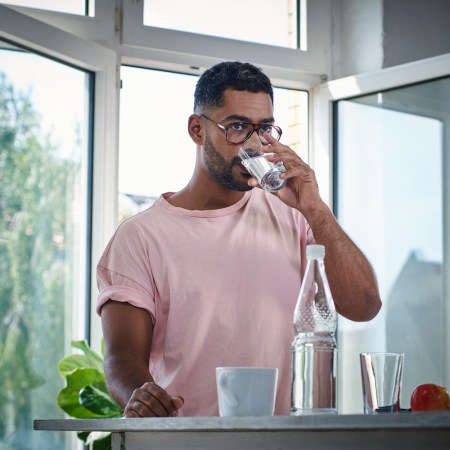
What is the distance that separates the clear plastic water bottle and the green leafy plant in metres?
1.81

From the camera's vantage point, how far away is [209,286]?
2.02 meters

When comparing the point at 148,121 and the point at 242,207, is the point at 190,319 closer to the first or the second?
the point at 242,207

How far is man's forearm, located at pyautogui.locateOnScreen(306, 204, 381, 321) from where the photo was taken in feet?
6.33

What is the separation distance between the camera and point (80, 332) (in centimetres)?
346

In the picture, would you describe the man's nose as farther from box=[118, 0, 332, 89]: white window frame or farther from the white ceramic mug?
box=[118, 0, 332, 89]: white window frame

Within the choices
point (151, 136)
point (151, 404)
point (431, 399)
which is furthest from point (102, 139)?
point (431, 399)

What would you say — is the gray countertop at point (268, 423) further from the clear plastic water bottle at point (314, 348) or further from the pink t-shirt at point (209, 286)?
the pink t-shirt at point (209, 286)

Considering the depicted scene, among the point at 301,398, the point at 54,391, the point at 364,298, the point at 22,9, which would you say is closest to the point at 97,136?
the point at 22,9

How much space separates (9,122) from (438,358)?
68.7 inches

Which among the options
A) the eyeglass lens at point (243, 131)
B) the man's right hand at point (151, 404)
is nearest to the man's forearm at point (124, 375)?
the man's right hand at point (151, 404)

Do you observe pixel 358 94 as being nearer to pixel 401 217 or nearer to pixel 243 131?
pixel 401 217

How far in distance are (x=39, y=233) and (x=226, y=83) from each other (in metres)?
1.37

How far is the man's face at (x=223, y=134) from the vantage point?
2.08m

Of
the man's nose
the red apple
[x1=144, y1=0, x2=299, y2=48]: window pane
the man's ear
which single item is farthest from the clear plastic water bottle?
[x1=144, y1=0, x2=299, y2=48]: window pane
